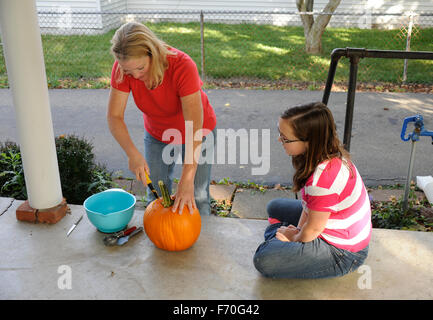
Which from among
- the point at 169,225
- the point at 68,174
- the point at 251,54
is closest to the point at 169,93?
the point at 169,225

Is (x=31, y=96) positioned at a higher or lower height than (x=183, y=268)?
higher

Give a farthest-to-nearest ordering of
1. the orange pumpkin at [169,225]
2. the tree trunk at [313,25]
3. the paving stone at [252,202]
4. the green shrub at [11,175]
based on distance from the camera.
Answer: the tree trunk at [313,25], the paving stone at [252,202], the green shrub at [11,175], the orange pumpkin at [169,225]

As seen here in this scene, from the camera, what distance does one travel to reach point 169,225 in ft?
7.41

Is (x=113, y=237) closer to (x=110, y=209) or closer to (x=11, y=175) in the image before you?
(x=110, y=209)

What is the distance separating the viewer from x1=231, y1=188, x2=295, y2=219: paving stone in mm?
3324

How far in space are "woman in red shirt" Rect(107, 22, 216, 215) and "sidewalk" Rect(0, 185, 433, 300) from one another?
322 millimetres

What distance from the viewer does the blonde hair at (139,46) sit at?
Answer: 2.08 m

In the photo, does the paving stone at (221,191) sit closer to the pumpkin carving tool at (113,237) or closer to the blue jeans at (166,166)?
the blue jeans at (166,166)

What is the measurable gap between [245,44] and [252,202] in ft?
21.5

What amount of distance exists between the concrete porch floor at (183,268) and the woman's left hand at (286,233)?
0.21 meters

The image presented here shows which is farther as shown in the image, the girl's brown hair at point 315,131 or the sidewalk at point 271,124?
the sidewalk at point 271,124

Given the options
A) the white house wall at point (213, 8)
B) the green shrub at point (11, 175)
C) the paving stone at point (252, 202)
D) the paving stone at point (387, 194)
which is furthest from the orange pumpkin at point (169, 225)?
the white house wall at point (213, 8)

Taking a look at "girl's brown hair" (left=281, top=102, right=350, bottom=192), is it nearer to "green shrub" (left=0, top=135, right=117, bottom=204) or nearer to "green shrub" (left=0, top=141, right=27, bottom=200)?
"green shrub" (left=0, top=135, right=117, bottom=204)
